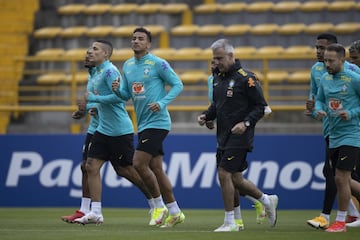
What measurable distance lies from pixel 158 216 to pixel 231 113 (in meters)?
2.06

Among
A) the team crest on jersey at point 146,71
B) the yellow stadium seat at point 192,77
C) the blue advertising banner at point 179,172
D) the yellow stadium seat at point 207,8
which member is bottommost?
the blue advertising banner at point 179,172

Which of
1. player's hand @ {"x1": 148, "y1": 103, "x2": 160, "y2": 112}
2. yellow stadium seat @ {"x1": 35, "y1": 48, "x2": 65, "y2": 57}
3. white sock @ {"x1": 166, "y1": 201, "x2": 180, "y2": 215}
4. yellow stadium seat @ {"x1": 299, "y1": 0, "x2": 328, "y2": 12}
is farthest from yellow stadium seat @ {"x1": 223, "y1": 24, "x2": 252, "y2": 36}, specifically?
player's hand @ {"x1": 148, "y1": 103, "x2": 160, "y2": 112}

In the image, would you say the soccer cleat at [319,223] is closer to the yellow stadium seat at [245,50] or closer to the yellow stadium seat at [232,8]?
the yellow stadium seat at [245,50]

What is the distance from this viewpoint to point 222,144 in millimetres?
10875

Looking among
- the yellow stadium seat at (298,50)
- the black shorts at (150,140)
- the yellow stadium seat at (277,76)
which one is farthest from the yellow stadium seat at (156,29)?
the black shorts at (150,140)

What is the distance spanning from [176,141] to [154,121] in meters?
5.23

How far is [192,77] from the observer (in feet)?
65.9

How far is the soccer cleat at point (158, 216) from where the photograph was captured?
12.1 meters

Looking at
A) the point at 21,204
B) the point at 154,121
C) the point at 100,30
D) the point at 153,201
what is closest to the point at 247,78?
the point at 154,121

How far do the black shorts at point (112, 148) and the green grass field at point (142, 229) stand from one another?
87 cm

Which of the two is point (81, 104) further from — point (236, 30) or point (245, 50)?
point (236, 30)

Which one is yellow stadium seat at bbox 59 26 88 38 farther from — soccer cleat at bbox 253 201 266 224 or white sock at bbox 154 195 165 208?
soccer cleat at bbox 253 201 266 224

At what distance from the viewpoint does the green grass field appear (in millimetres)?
9945

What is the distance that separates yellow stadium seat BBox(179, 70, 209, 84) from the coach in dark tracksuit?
8.99 metres
